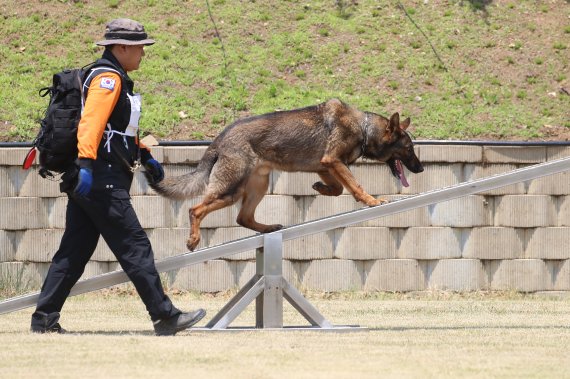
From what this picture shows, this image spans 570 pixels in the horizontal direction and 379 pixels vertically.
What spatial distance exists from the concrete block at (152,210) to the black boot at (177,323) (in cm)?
391

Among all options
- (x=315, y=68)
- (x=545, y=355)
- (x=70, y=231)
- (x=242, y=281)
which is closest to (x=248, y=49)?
(x=315, y=68)

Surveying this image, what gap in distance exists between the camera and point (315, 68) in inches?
518

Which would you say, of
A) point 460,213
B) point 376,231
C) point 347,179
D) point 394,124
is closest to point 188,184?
point 347,179

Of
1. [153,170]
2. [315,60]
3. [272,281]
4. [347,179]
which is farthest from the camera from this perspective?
[315,60]

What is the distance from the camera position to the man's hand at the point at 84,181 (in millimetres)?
6449

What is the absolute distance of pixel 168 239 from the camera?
35.3ft

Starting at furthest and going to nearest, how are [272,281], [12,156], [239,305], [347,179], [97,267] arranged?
[97,267] → [12,156] → [347,179] → [272,281] → [239,305]

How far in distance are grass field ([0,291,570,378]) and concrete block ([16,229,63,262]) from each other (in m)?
1.53

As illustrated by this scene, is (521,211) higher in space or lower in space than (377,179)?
lower

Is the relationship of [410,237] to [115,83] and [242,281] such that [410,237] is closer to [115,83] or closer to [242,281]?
[242,281]

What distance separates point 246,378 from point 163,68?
27.1 ft

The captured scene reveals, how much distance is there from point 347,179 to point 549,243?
3848 mm

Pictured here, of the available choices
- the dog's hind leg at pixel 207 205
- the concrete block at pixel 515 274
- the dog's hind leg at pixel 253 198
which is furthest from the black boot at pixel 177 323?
the concrete block at pixel 515 274

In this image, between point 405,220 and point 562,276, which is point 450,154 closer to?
point 405,220
